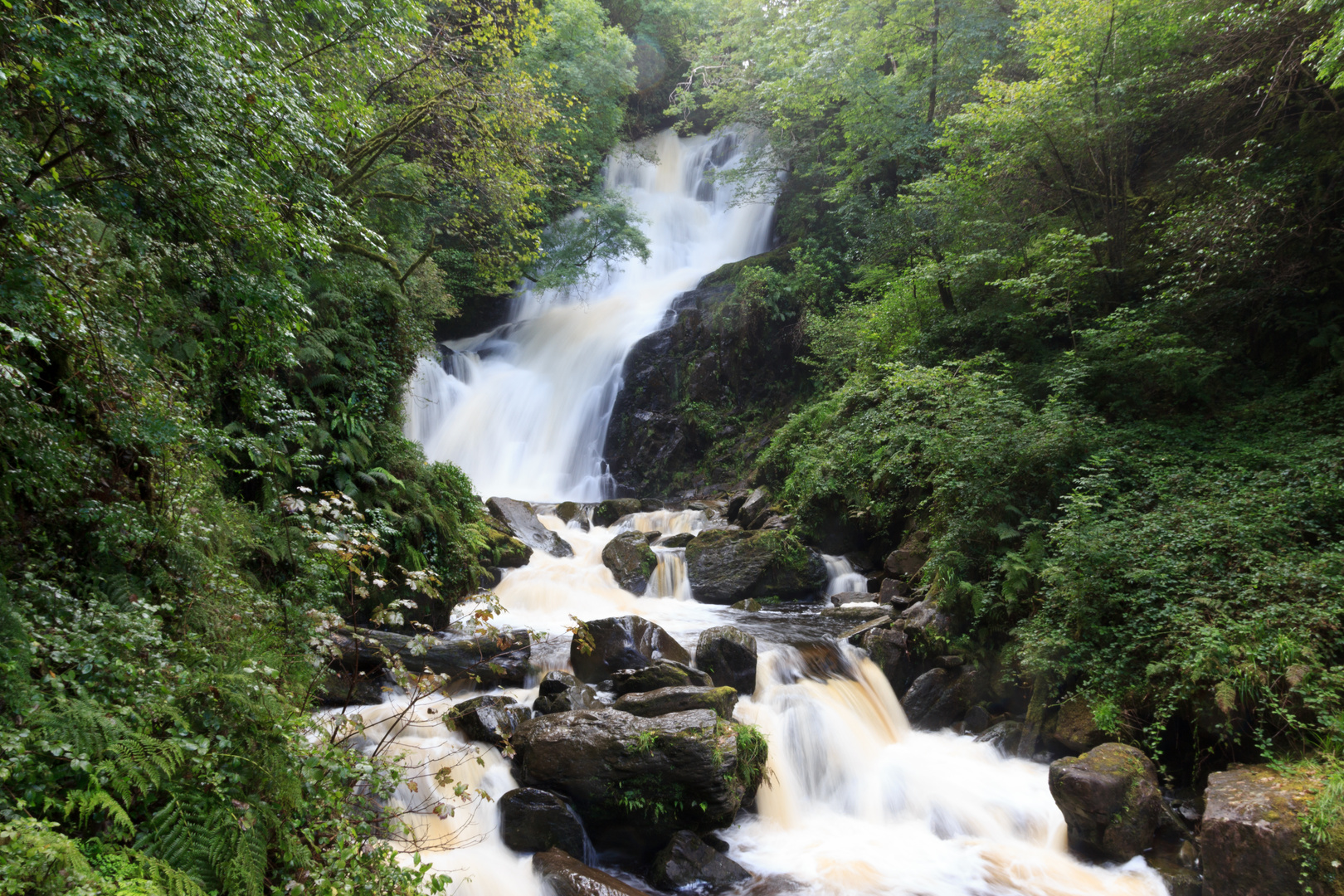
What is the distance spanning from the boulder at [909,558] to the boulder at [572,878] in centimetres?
674

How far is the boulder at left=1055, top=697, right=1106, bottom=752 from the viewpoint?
19.9 ft

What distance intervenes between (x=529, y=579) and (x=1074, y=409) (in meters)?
8.84

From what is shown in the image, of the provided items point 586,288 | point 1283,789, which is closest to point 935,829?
point 1283,789

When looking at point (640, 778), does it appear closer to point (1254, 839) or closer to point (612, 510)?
point (1254, 839)

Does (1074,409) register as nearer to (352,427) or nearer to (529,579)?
(529,579)

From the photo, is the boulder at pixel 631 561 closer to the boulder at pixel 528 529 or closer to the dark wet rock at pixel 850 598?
the boulder at pixel 528 529

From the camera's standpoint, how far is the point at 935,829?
590 cm

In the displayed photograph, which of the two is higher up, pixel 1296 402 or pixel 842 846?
pixel 1296 402

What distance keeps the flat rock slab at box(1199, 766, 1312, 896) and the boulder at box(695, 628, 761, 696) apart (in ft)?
13.7

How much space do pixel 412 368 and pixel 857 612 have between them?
815cm

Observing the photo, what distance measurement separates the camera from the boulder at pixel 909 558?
32.9 ft

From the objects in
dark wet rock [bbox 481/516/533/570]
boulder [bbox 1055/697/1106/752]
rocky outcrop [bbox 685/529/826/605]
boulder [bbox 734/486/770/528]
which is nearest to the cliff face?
boulder [bbox 734/486/770/528]

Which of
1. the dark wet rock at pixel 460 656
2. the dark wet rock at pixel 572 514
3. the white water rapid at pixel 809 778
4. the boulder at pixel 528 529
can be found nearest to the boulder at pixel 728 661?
the white water rapid at pixel 809 778

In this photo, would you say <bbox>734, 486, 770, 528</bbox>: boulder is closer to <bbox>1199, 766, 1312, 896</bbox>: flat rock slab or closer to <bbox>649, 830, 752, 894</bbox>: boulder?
<bbox>649, 830, 752, 894</bbox>: boulder
